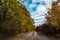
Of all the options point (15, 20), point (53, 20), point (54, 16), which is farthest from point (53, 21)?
point (15, 20)

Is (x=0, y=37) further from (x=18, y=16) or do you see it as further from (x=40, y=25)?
(x=40, y=25)

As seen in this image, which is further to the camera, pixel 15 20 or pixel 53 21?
pixel 53 21

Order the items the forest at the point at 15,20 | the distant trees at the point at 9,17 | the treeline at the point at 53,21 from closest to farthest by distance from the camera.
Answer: the distant trees at the point at 9,17 < the forest at the point at 15,20 < the treeline at the point at 53,21

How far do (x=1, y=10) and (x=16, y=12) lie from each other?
3.09ft

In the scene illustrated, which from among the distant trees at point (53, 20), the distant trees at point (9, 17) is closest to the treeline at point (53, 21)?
the distant trees at point (53, 20)

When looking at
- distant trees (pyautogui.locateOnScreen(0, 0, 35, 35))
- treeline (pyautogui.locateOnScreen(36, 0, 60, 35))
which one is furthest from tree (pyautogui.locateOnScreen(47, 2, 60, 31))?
distant trees (pyautogui.locateOnScreen(0, 0, 35, 35))

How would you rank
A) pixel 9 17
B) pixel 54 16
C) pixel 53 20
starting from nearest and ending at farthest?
pixel 9 17
pixel 54 16
pixel 53 20

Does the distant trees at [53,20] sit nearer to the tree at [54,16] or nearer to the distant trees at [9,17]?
the tree at [54,16]

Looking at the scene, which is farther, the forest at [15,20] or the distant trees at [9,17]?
the forest at [15,20]

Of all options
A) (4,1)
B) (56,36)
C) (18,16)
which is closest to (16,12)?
(18,16)

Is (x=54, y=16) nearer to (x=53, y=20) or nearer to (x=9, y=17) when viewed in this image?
(x=53, y=20)

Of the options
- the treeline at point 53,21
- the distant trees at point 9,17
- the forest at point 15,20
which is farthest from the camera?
the treeline at point 53,21

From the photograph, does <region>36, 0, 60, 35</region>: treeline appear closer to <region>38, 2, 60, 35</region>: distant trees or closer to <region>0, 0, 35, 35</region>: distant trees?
<region>38, 2, 60, 35</region>: distant trees

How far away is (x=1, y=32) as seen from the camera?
10.9 meters
